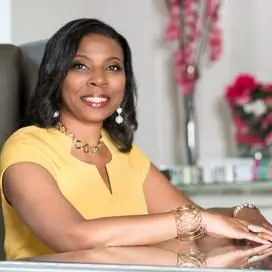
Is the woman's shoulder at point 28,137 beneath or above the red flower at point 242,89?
above

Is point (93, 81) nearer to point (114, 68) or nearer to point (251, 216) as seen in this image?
point (114, 68)

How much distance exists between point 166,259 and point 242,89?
5.69 feet

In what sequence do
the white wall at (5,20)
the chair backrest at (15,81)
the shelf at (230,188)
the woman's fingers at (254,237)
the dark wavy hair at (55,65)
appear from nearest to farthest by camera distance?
the woman's fingers at (254,237), the dark wavy hair at (55,65), the chair backrest at (15,81), the white wall at (5,20), the shelf at (230,188)

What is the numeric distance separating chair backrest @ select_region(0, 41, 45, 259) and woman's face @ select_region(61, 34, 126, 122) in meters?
0.16

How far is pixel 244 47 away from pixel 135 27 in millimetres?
437

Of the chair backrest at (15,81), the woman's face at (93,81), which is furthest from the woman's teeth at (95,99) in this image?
the chair backrest at (15,81)

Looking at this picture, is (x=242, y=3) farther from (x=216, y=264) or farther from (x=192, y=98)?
(x=216, y=264)

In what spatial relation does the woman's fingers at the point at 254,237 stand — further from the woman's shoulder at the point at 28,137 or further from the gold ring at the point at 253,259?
the woman's shoulder at the point at 28,137

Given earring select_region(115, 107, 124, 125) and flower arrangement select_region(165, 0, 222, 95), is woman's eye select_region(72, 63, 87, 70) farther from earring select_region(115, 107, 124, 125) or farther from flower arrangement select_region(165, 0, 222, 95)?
flower arrangement select_region(165, 0, 222, 95)

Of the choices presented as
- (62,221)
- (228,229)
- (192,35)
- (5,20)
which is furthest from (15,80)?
(192,35)

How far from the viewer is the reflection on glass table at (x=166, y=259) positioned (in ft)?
2.72

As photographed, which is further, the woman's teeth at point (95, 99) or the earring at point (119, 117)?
the earring at point (119, 117)

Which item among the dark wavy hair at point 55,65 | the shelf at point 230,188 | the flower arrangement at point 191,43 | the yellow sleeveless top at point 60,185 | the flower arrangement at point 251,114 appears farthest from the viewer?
the flower arrangement at point 191,43

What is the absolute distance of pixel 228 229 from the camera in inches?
51.6
